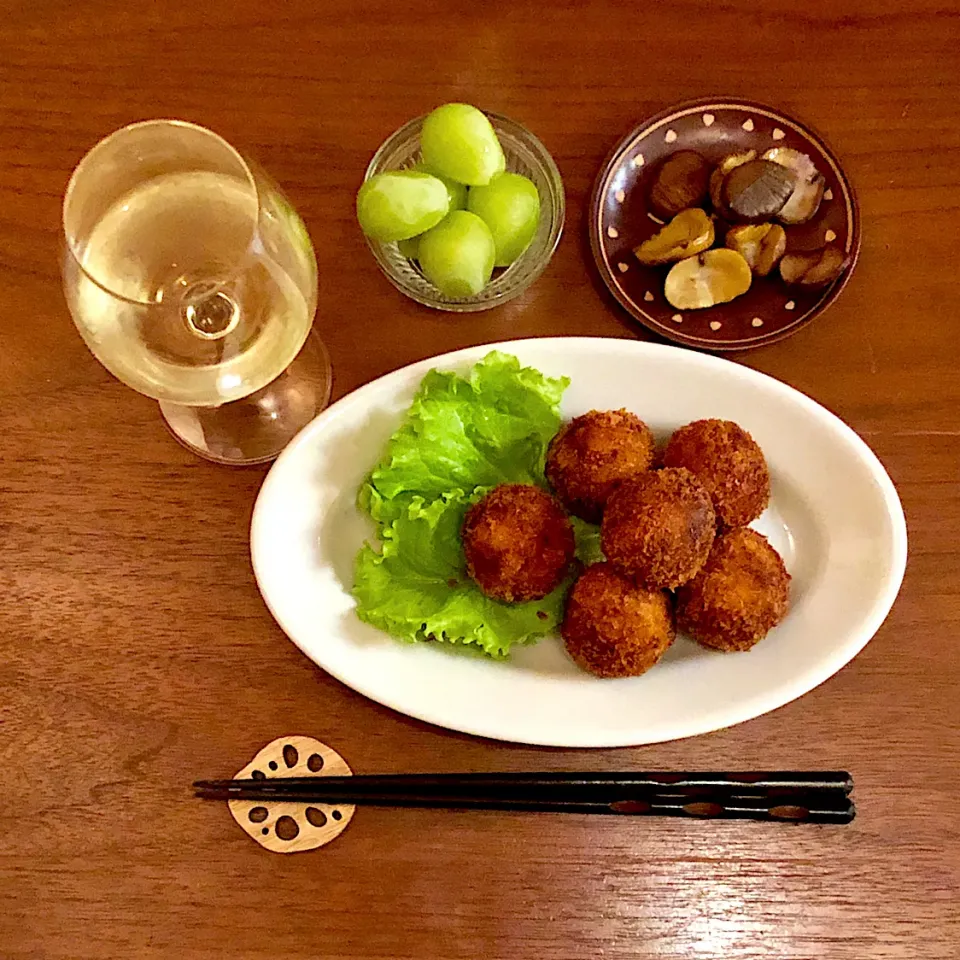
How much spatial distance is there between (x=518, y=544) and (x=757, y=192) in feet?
1.69

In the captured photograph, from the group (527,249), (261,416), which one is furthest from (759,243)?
(261,416)

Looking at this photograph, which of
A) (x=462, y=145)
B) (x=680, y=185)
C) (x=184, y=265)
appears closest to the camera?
(x=184, y=265)

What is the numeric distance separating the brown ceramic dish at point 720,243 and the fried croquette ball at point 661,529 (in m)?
0.21

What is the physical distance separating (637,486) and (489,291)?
0.31m

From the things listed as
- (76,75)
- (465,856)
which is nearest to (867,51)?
(76,75)

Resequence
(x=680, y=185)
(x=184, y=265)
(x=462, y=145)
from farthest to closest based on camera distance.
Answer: (x=680, y=185), (x=462, y=145), (x=184, y=265)

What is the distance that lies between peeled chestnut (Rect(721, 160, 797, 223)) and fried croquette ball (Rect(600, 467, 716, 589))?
0.34m

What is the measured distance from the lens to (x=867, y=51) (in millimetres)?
1291

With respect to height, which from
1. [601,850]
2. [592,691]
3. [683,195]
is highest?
[683,195]

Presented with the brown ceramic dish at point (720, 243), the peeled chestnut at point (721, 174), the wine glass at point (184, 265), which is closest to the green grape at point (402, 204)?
the wine glass at point (184, 265)

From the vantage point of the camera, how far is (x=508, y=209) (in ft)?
3.71

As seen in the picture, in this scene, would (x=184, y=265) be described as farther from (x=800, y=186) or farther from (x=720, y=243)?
(x=800, y=186)

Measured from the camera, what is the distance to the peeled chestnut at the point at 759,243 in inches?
47.1

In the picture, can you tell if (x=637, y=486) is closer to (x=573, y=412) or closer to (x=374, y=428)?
(x=573, y=412)
